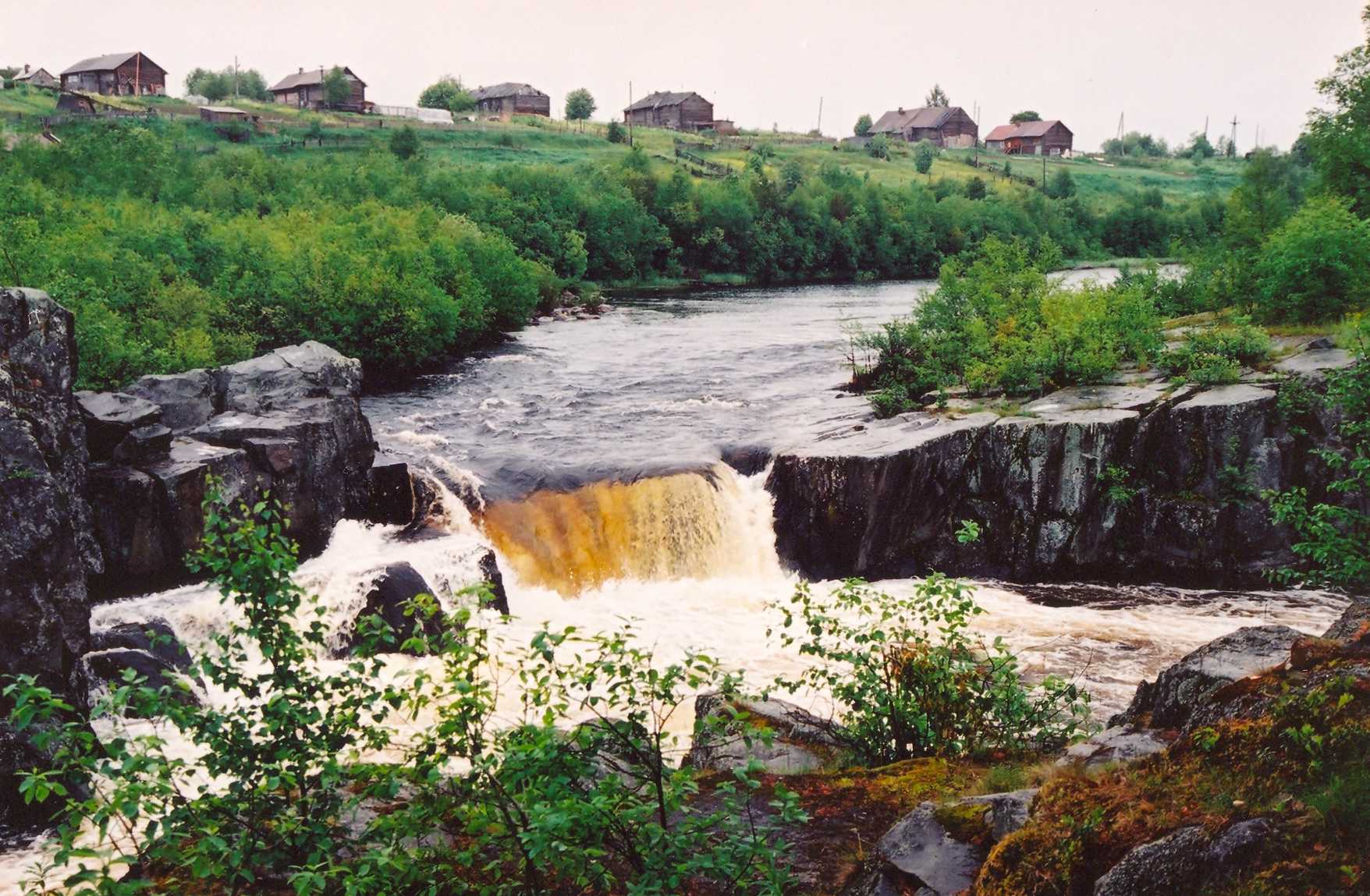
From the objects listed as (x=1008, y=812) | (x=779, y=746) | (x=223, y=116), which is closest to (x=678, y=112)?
(x=223, y=116)

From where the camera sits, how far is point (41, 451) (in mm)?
12883

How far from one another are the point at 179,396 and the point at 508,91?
4078 inches

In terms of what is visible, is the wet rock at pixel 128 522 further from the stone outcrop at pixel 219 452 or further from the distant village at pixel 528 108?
the distant village at pixel 528 108

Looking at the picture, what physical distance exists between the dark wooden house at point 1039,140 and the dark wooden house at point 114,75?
87659 mm

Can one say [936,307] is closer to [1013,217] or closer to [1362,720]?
[1362,720]

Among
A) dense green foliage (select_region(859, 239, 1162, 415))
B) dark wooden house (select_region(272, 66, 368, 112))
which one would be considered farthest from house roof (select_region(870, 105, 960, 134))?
dense green foliage (select_region(859, 239, 1162, 415))

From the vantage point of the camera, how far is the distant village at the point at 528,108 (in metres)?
94.1

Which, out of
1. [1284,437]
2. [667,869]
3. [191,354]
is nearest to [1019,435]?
[1284,437]

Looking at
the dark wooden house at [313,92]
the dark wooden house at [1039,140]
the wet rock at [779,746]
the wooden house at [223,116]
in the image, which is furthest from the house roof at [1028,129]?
the wet rock at [779,746]

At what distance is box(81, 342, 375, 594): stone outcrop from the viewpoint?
16344 millimetres

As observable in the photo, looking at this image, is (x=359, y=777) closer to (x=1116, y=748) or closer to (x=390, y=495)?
(x=1116, y=748)

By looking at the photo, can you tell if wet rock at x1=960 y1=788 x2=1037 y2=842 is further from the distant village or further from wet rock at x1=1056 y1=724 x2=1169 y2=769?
the distant village

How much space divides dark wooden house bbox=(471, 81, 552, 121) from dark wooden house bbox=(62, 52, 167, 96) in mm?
31611

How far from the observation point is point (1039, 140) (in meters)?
120
